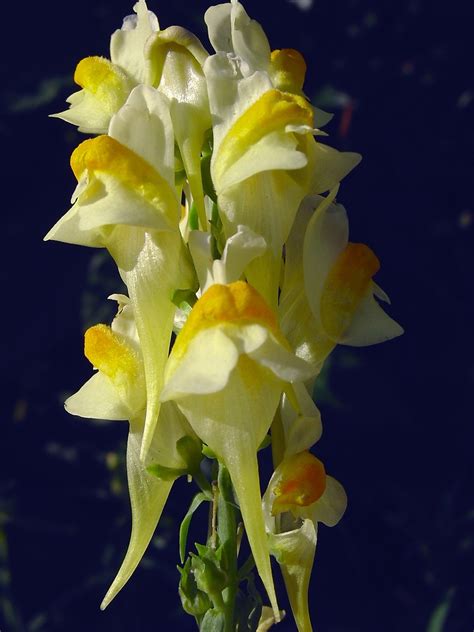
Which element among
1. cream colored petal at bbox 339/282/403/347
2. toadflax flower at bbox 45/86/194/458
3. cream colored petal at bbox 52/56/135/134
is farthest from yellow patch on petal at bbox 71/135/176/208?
cream colored petal at bbox 339/282/403/347

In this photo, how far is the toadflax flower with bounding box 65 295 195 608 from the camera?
91 centimetres

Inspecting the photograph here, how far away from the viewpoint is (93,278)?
2068mm

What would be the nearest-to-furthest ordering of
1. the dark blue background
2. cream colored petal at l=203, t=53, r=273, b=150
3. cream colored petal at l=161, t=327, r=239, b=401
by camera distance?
cream colored petal at l=161, t=327, r=239, b=401
cream colored petal at l=203, t=53, r=273, b=150
the dark blue background

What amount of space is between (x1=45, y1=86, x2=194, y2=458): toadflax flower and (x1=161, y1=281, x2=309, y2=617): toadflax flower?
6cm

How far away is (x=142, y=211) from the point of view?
816 mm

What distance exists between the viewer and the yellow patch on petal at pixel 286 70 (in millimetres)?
934

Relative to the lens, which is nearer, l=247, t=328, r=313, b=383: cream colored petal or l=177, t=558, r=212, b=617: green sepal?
l=247, t=328, r=313, b=383: cream colored petal

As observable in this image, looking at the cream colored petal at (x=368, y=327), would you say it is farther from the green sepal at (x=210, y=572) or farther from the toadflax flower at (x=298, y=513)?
the green sepal at (x=210, y=572)

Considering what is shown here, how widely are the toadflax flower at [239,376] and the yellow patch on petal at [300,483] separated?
103 millimetres

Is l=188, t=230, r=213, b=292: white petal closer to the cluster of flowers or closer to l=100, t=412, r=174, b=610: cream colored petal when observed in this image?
the cluster of flowers

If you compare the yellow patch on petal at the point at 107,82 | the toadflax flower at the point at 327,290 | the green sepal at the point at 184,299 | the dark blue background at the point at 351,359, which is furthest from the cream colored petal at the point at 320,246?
the dark blue background at the point at 351,359

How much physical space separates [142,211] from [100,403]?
20 cm

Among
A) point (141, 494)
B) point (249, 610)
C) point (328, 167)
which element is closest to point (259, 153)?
point (328, 167)

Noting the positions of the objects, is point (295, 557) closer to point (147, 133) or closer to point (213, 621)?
point (213, 621)
